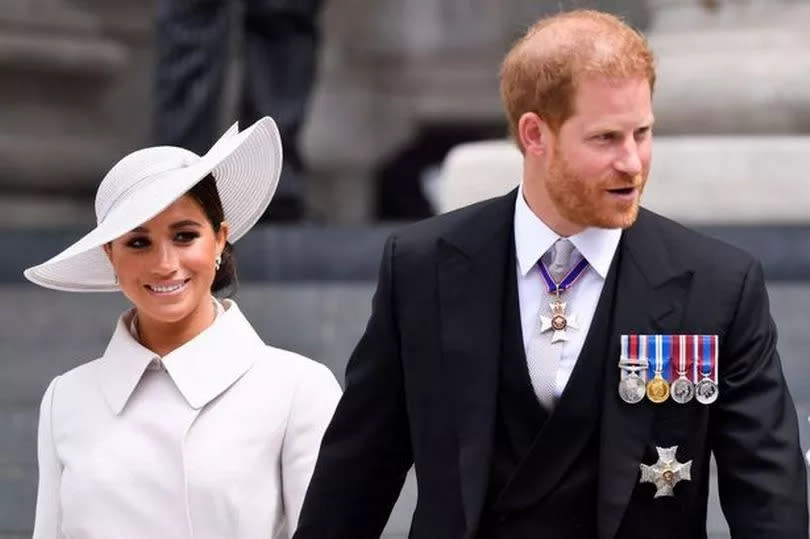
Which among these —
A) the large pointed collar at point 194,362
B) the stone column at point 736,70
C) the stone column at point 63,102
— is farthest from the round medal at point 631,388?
the stone column at point 63,102

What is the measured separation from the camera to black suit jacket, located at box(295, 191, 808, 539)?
4.04m

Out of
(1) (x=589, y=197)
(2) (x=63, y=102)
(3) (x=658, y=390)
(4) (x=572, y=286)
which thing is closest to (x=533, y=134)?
(1) (x=589, y=197)

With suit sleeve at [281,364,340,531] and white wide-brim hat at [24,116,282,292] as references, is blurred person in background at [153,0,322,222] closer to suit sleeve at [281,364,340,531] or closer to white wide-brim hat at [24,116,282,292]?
white wide-brim hat at [24,116,282,292]

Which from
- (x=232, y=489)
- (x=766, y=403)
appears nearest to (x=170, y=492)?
(x=232, y=489)

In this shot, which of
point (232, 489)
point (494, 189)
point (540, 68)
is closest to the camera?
point (540, 68)

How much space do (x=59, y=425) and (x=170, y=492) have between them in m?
0.25

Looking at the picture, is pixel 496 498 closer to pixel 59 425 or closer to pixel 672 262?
pixel 672 262

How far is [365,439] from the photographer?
423 centimetres

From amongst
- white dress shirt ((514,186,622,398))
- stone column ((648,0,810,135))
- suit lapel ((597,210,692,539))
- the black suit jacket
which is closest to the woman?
the black suit jacket

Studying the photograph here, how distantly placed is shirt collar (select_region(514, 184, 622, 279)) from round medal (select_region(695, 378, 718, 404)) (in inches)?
9.7

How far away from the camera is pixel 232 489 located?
14.0 feet

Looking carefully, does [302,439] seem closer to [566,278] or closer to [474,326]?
[474,326]

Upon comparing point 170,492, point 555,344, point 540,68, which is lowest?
point 170,492

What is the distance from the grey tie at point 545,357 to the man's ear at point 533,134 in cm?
16
